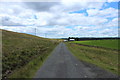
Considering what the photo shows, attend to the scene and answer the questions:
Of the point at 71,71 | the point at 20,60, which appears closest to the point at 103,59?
the point at 71,71

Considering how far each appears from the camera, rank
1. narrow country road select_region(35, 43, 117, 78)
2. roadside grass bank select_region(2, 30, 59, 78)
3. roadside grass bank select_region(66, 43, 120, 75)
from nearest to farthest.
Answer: narrow country road select_region(35, 43, 117, 78) → roadside grass bank select_region(2, 30, 59, 78) → roadside grass bank select_region(66, 43, 120, 75)

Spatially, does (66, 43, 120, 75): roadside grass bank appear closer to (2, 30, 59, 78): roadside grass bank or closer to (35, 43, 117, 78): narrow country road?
(35, 43, 117, 78): narrow country road

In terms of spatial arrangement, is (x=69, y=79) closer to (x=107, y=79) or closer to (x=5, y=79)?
(x=107, y=79)

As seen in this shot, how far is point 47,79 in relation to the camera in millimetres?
6660

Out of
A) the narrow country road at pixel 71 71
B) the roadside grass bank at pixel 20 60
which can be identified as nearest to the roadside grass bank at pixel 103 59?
the narrow country road at pixel 71 71

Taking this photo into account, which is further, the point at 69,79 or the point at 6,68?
the point at 6,68

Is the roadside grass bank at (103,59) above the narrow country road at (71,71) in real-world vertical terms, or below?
below

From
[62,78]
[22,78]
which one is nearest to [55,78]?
[62,78]

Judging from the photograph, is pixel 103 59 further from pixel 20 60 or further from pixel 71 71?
pixel 20 60

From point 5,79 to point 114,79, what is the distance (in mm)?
7411

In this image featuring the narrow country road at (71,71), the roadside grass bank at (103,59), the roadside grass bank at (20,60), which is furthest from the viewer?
the roadside grass bank at (103,59)

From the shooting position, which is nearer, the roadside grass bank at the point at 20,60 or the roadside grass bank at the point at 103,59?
the roadside grass bank at the point at 20,60

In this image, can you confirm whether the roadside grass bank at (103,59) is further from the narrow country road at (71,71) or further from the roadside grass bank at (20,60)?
the roadside grass bank at (20,60)

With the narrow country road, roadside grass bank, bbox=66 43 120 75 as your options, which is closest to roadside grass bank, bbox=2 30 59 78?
the narrow country road
